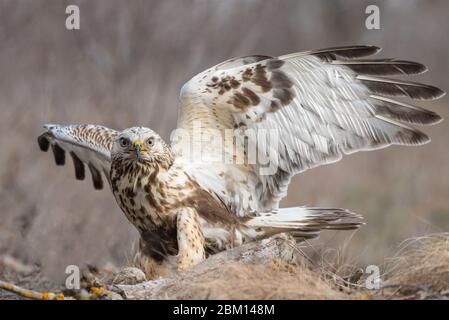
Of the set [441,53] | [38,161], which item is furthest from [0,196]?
[441,53]

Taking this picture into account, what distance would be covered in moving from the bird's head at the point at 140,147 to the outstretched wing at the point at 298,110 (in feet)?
1.47

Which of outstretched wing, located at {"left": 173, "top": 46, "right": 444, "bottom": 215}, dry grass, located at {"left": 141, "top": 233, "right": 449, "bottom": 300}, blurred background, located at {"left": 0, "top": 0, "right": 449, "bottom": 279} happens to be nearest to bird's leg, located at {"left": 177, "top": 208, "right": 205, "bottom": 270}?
outstretched wing, located at {"left": 173, "top": 46, "right": 444, "bottom": 215}

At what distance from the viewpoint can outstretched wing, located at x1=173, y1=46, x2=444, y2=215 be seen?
8250 millimetres

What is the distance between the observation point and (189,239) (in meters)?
7.93

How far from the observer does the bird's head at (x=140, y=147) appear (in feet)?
26.1

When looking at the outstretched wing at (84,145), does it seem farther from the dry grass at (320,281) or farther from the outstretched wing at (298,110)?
the dry grass at (320,281)

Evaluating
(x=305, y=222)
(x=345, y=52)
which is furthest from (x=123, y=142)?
(x=345, y=52)

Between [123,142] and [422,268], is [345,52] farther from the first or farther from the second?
[422,268]

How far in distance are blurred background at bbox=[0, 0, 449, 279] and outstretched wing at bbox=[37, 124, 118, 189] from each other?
2127 mm

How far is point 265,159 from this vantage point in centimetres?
856

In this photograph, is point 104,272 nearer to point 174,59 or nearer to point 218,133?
point 218,133

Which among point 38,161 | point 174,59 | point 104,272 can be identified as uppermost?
point 174,59

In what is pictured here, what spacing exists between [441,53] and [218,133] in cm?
1026

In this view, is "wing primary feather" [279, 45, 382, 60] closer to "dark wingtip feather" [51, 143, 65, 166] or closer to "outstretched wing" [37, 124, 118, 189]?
"outstretched wing" [37, 124, 118, 189]
